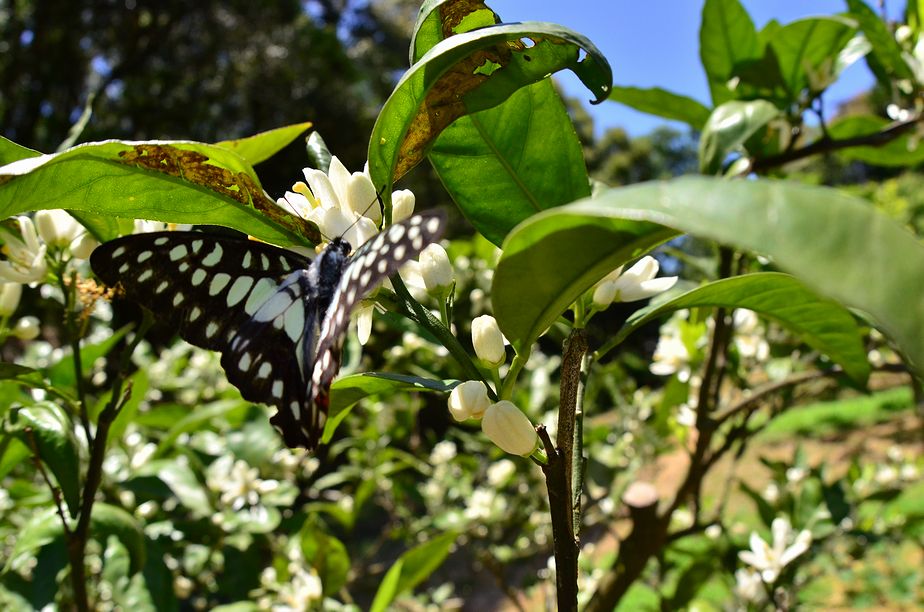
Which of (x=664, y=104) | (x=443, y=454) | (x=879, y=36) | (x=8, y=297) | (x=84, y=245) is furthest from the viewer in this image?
(x=443, y=454)

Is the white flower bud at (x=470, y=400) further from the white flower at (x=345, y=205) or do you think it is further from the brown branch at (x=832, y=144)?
the brown branch at (x=832, y=144)

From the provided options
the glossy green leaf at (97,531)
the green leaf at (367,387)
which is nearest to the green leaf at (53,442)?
the glossy green leaf at (97,531)

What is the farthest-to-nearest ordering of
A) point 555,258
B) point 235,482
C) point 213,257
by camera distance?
point 235,482 → point 213,257 → point 555,258

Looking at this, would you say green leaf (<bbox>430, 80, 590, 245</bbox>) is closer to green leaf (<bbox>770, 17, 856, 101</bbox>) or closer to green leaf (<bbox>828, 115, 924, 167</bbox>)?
green leaf (<bbox>770, 17, 856, 101</bbox>)

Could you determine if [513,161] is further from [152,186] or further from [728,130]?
[728,130]

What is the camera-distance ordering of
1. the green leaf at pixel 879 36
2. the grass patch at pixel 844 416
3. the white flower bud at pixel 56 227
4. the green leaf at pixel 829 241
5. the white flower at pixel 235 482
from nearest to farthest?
the green leaf at pixel 829 241
the white flower bud at pixel 56 227
the green leaf at pixel 879 36
the white flower at pixel 235 482
the grass patch at pixel 844 416

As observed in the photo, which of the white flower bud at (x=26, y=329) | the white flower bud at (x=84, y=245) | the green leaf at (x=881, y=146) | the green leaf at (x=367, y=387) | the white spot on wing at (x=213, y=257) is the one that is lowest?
the green leaf at (x=367, y=387)

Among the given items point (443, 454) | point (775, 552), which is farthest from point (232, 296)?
point (443, 454)
